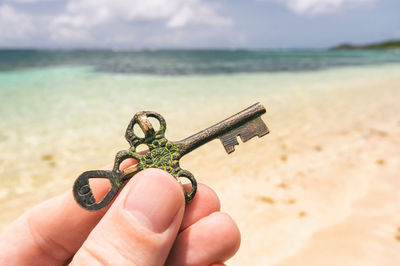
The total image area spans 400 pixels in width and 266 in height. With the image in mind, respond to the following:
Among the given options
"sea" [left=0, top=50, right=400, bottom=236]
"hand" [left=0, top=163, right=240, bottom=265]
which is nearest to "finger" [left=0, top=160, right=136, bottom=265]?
"hand" [left=0, top=163, right=240, bottom=265]

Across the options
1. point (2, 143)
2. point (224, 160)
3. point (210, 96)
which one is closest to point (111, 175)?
point (224, 160)

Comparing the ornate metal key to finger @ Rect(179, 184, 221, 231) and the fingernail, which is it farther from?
the fingernail

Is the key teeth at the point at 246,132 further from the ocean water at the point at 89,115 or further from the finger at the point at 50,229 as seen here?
the ocean water at the point at 89,115

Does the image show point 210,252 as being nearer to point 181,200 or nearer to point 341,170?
point 181,200

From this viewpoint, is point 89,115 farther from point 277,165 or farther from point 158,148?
point 158,148

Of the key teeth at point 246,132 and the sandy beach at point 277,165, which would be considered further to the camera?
the sandy beach at point 277,165

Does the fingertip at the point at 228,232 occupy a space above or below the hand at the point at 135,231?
below

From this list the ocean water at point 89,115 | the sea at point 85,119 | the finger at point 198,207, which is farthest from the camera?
the ocean water at point 89,115

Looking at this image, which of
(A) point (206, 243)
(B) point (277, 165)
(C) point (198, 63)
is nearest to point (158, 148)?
(A) point (206, 243)

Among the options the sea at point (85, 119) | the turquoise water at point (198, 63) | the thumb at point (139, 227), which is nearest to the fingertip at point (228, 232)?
the thumb at point (139, 227)
